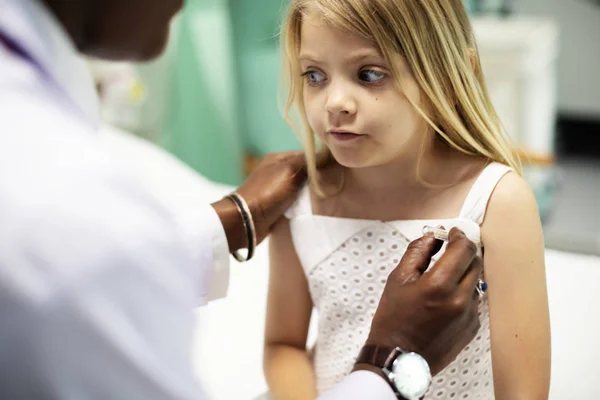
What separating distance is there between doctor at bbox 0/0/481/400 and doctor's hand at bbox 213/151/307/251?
0.44 meters

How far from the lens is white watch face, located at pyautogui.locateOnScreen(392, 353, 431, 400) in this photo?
2.79ft

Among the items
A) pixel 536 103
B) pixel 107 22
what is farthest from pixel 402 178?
pixel 536 103

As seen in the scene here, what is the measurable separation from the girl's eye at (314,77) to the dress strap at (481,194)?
0.24m

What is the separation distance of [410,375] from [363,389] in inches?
2.2

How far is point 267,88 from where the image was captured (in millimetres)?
3109

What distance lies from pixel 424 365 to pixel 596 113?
2.97m

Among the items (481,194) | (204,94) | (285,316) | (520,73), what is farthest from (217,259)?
(204,94)

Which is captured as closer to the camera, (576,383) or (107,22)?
(107,22)

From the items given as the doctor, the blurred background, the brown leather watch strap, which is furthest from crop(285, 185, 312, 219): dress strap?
the blurred background

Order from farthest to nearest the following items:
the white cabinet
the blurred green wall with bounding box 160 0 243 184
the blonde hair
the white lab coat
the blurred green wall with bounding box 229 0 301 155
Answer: the blurred green wall with bounding box 229 0 301 155 → the blurred green wall with bounding box 160 0 243 184 → the white cabinet → the blonde hair → the white lab coat

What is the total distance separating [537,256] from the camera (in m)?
1.01

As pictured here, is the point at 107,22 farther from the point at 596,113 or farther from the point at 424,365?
the point at 596,113

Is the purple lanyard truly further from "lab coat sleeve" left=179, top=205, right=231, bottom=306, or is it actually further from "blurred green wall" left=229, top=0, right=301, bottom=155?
"blurred green wall" left=229, top=0, right=301, bottom=155

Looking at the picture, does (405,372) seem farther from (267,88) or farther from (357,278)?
(267,88)
